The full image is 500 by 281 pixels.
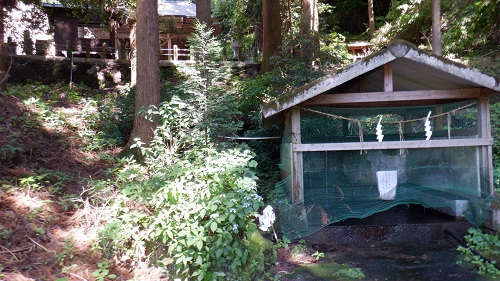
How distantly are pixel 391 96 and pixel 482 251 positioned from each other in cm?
303

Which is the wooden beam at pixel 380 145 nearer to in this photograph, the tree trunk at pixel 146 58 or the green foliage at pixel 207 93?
the green foliage at pixel 207 93

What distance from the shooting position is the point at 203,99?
28.2 ft

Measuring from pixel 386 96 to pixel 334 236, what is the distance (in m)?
2.74

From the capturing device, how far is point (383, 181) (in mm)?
7773

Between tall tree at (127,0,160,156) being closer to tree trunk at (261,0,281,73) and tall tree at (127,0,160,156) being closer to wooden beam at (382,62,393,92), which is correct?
wooden beam at (382,62,393,92)

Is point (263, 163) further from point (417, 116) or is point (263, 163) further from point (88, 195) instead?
point (88, 195)

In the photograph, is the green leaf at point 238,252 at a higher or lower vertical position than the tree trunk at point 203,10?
lower

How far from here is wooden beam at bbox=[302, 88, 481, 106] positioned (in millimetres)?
7809

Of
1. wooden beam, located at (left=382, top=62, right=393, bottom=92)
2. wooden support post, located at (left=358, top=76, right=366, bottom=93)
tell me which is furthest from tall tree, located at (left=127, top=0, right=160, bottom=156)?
wooden beam, located at (left=382, top=62, right=393, bottom=92)

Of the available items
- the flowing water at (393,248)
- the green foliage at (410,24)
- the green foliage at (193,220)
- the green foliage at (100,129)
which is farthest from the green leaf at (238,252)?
the green foliage at (410,24)

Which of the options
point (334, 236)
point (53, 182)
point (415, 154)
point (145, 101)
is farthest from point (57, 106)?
point (415, 154)

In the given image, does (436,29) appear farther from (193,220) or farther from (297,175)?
(193,220)

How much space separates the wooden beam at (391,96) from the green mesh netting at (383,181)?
0.68 ft

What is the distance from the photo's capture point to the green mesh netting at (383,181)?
24.9 feet
